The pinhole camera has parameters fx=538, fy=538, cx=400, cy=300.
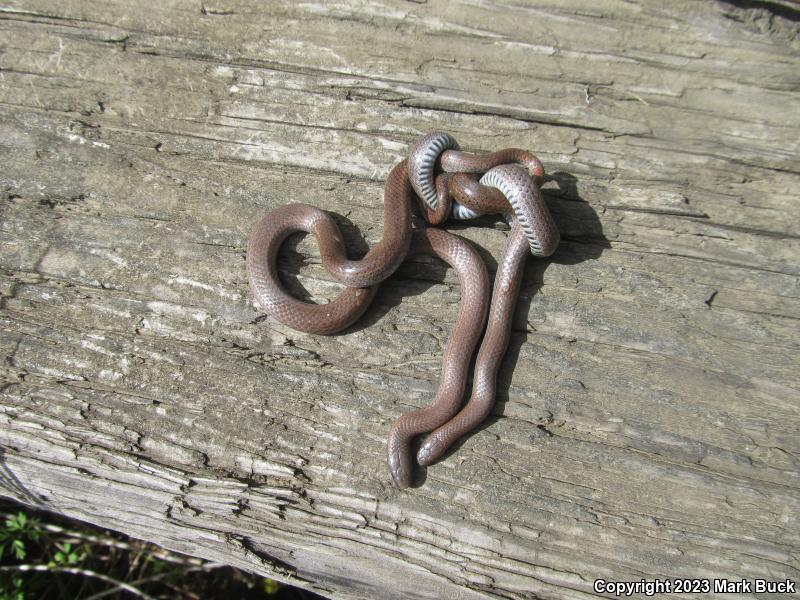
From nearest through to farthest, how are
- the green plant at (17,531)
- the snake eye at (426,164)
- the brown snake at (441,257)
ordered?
the brown snake at (441,257) → the snake eye at (426,164) → the green plant at (17,531)

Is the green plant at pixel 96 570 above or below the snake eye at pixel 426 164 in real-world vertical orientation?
below

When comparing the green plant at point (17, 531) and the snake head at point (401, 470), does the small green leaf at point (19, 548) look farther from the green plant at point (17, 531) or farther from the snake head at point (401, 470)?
the snake head at point (401, 470)

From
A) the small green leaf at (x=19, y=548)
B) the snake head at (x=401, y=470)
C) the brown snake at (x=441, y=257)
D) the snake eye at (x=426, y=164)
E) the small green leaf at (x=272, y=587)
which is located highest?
the snake eye at (x=426, y=164)

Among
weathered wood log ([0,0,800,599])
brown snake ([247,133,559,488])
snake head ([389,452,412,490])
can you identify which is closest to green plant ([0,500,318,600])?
weathered wood log ([0,0,800,599])

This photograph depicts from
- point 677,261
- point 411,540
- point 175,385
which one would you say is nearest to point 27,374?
point 175,385

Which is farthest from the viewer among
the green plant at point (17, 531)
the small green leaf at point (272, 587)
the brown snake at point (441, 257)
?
the small green leaf at point (272, 587)

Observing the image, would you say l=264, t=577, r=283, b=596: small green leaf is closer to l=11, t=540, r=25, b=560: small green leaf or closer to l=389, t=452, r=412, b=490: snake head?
l=11, t=540, r=25, b=560: small green leaf

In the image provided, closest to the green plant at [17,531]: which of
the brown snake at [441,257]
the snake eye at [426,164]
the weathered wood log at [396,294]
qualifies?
the weathered wood log at [396,294]

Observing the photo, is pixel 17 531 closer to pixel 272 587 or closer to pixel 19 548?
pixel 19 548
